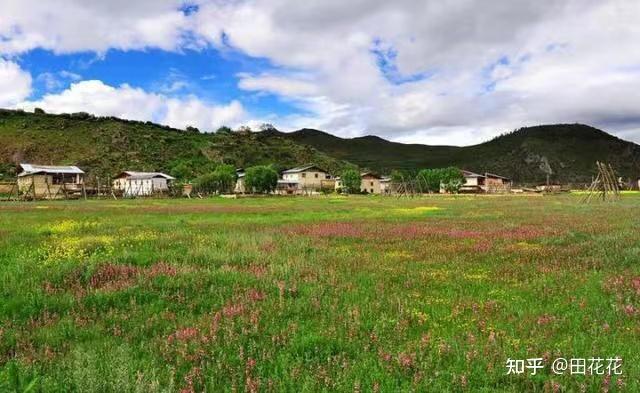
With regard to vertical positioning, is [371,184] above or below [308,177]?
below

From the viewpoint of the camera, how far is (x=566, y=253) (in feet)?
47.0

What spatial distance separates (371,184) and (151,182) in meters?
68.6

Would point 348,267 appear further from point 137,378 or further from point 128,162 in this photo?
point 128,162

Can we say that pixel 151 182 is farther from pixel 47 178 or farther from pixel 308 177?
pixel 308 177

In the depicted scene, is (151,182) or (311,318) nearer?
(311,318)

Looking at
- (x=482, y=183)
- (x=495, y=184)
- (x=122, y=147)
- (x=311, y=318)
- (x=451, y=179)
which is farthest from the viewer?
(x=482, y=183)

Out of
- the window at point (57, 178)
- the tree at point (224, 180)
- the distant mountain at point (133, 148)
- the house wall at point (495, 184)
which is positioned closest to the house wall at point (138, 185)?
the window at point (57, 178)

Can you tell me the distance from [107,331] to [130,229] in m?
16.2

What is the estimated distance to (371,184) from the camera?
14838 cm

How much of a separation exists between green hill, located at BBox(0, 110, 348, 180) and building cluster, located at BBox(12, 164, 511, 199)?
43.3 ft

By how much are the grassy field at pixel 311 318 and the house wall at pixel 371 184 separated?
5192 inches

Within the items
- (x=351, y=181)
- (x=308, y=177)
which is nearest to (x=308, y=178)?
(x=308, y=177)

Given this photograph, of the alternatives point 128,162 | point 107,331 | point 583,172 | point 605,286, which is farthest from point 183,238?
point 583,172

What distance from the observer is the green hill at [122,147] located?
12075 cm
